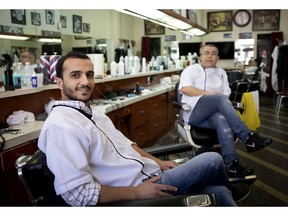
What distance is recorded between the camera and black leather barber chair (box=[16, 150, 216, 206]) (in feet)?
3.69

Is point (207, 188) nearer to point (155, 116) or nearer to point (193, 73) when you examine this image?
point (193, 73)

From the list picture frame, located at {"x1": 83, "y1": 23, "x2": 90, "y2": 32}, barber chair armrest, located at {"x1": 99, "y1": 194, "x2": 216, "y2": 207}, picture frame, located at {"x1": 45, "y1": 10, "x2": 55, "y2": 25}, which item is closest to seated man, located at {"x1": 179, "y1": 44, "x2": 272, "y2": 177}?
barber chair armrest, located at {"x1": 99, "y1": 194, "x2": 216, "y2": 207}

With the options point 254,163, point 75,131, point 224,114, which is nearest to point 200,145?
point 224,114

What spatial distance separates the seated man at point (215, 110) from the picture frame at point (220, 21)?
23.0 ft

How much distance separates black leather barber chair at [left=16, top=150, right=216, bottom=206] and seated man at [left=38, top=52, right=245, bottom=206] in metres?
0.04

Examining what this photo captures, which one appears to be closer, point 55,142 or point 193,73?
point 55,142

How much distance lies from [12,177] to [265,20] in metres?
9.26

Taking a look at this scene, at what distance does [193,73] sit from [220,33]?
7196 mm

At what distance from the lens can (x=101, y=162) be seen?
135cm

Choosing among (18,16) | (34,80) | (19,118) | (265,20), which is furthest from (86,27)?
(265,20)

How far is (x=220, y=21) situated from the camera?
962 centimetres

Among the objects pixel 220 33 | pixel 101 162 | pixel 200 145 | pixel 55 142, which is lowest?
pixel 200 145

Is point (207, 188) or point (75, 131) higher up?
point (75, 131)

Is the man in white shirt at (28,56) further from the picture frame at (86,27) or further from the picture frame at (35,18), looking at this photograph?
the picture frame at (86,27)
